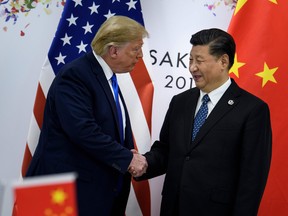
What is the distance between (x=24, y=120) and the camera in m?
2.65

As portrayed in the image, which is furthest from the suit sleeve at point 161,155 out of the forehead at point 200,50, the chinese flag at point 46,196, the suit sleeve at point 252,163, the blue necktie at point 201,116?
the chinese flag at point 46,196

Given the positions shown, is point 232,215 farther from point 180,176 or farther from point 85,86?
point 85,86

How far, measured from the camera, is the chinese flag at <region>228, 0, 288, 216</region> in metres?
2.25

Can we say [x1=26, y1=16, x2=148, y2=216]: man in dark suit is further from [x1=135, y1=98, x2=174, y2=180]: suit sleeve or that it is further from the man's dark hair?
the man's dark hair

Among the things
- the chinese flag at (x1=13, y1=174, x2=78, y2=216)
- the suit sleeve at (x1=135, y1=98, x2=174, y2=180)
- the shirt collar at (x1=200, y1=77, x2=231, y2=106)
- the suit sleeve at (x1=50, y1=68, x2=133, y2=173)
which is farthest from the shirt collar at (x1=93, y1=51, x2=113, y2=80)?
the chinese flag at (x1=13, y1=174, x2=78, y2=216)

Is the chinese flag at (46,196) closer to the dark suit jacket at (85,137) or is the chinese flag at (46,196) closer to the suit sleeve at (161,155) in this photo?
the dark suit jacket at (85,137)

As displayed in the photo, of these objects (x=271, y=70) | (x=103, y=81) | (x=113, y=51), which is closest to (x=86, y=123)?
(x=103, y=81)

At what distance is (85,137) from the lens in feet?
5.97

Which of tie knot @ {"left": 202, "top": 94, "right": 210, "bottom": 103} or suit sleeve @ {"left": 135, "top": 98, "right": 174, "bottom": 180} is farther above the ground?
tie knot @ {"left": 202, "top": 94, "right": 210, "bottom": 103}

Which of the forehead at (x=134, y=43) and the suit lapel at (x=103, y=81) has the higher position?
the forehead at (x=134, y=43)

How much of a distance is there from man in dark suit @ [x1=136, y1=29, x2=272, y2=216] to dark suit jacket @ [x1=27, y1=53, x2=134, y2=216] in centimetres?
23

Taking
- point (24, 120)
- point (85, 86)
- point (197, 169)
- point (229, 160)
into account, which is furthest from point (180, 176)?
point (24, 120)

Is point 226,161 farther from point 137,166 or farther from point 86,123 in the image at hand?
point 86,123

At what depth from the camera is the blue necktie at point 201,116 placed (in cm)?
189
